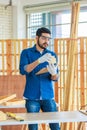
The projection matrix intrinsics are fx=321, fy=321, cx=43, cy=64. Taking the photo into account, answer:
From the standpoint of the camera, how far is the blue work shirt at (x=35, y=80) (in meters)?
3.13

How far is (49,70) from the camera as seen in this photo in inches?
122

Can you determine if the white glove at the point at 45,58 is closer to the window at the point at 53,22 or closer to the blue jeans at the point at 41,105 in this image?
the blue jeans at the point at 41,105

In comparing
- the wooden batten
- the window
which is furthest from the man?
the window

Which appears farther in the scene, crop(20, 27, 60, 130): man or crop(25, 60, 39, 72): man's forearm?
crop(20, 27, 60, 130): man

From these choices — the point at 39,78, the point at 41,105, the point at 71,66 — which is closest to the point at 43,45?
the point at 39,78

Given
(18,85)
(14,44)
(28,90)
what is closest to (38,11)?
(14,44)

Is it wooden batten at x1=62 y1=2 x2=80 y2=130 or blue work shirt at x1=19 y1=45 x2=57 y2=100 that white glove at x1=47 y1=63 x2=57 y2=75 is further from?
wooden batten at x1=62 y1=2 x2=80 y2=130

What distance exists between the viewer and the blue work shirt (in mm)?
3133

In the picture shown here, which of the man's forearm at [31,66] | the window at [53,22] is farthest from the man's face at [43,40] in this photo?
the window at [53,22]

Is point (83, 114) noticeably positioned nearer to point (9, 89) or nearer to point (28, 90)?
point (28, 90)

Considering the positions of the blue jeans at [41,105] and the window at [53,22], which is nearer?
the blue jeans at [41,105]

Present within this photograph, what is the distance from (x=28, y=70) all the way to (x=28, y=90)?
227 mm

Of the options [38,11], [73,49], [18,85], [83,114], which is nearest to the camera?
[83,114]

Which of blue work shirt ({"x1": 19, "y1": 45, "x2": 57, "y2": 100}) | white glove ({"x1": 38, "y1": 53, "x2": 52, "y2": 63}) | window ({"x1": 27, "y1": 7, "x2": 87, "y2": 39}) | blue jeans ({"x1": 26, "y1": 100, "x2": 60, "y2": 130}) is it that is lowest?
blue jeans ({"x1": 26, "y1": 100, "x2": 60, "y2": 130})
